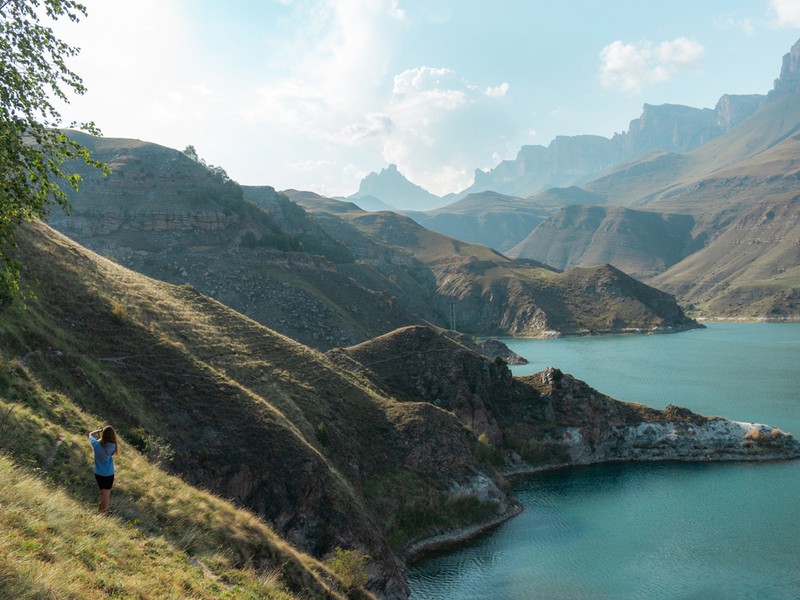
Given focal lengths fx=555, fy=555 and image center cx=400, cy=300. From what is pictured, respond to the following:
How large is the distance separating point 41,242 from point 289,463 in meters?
31.9

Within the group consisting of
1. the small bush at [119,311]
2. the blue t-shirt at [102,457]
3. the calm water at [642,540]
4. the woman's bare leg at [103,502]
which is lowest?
the calm water at [642,540]

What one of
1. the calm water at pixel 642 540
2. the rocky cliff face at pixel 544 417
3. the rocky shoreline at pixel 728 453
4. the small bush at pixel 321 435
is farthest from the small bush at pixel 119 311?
the rocky shoreline at pixel 728 453

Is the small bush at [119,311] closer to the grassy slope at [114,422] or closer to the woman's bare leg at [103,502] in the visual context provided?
the grassy slope at [114,422]

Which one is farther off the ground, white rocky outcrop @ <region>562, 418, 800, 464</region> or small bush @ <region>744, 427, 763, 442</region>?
small bush @ <region>744, 427, 763, 442</region>

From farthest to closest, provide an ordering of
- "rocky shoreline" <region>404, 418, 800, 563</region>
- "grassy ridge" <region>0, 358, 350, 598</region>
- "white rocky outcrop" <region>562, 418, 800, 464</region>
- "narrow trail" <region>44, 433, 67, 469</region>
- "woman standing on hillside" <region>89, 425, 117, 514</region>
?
1. "white rocky outcrop" <region>562, 418, 800, 464</region>
2. "rocky shoreline" <region>404, 418, 800, 563</region>
3. "narrow trail" <region>44, 433, 67, 469</region>
4. "woman standing on hillside" <region>89, 425, 117, 514</region>
5. "grassy ridge" <region>0, 358, 350, 598</region>

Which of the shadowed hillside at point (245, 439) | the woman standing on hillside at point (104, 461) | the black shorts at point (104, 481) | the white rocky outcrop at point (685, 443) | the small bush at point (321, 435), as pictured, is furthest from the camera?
the white rocky outcrop at point (685, 443)

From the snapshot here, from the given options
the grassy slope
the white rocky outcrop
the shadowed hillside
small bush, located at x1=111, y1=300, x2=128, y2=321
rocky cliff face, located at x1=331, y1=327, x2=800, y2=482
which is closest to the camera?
the grassy slope

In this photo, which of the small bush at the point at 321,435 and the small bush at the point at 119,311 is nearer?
the small bush at the point at 119,311

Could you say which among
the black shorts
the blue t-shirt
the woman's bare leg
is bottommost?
the woman's bare leg

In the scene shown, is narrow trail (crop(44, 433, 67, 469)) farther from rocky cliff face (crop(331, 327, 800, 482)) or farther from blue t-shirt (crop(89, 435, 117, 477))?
rocky cliff face (crop(331, 327, 800, 482))

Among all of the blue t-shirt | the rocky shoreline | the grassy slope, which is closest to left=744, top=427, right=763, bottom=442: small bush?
the rocky shoreline

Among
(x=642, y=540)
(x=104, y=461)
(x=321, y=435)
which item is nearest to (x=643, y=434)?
(x=642, y=540)

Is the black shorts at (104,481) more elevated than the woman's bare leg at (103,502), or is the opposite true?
the black shorts at (104,481)

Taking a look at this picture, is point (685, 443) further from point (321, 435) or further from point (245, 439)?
point (245, 439)
